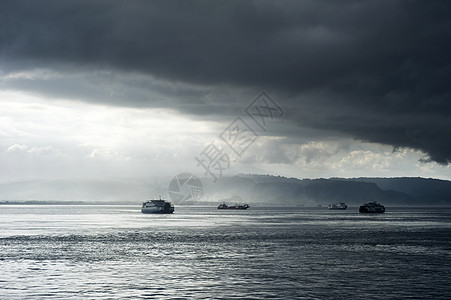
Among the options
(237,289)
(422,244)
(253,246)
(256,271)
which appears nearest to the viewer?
(237,289)

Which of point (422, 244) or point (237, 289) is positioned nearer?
point (237, 289)

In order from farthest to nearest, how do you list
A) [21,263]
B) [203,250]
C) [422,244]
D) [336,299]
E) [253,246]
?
[422,244], [253,246], [203,250], [21,263], [336,299]

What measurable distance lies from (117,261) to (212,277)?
23827mm

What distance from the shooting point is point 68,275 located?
66.1 m

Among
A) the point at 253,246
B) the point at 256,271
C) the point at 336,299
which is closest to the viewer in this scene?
the point at 336,299

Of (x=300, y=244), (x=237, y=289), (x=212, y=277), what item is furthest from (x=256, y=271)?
(x=300, y=244)

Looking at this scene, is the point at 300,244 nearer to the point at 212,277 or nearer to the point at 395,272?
the point at 395,272

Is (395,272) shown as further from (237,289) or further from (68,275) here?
(68,275)

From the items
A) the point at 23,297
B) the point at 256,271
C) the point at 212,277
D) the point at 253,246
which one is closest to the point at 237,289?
the point at 212,277

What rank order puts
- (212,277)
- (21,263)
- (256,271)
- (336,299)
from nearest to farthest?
(336,299) → (212,277) → (256,271) → (21,263)

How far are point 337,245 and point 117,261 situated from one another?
52.7 metres

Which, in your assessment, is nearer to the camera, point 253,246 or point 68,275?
point 68,275

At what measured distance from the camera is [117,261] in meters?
81.9

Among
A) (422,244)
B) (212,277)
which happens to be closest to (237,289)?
(212,277)
